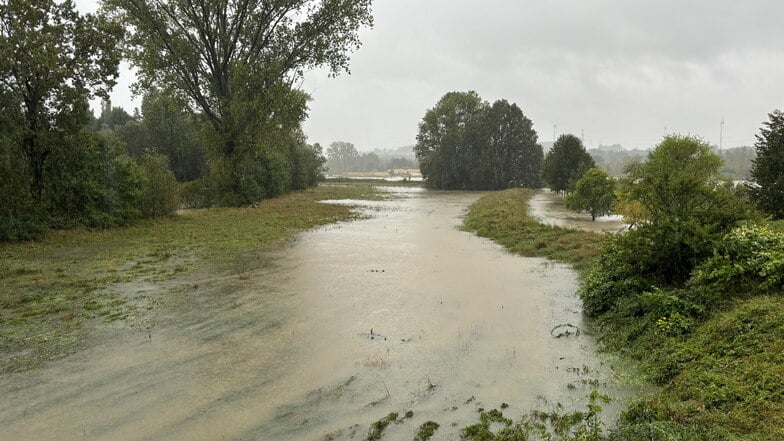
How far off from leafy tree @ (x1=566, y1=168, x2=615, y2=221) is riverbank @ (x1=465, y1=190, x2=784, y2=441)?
95.6 ft

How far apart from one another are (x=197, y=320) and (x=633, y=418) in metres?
7.80

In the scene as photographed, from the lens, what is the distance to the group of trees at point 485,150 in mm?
80062

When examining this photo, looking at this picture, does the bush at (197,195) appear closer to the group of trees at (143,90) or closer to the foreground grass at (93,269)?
the group of trees at (143,90)

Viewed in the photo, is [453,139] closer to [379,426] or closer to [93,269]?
[93,269]

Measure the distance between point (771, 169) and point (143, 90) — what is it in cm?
3597

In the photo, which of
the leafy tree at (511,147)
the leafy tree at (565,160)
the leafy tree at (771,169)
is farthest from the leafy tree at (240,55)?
the leafy tree at (511,147)

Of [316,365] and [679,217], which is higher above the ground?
[679,217]

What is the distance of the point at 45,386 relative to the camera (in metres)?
6.32

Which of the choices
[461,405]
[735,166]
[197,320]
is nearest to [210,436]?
[461,405]

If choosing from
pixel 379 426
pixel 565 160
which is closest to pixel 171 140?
pixel 565 160

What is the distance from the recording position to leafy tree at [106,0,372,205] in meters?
28.1

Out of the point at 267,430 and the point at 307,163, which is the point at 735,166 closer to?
the point at 307,163

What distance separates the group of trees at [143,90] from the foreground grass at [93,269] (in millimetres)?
2072

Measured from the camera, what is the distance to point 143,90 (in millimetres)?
29000
